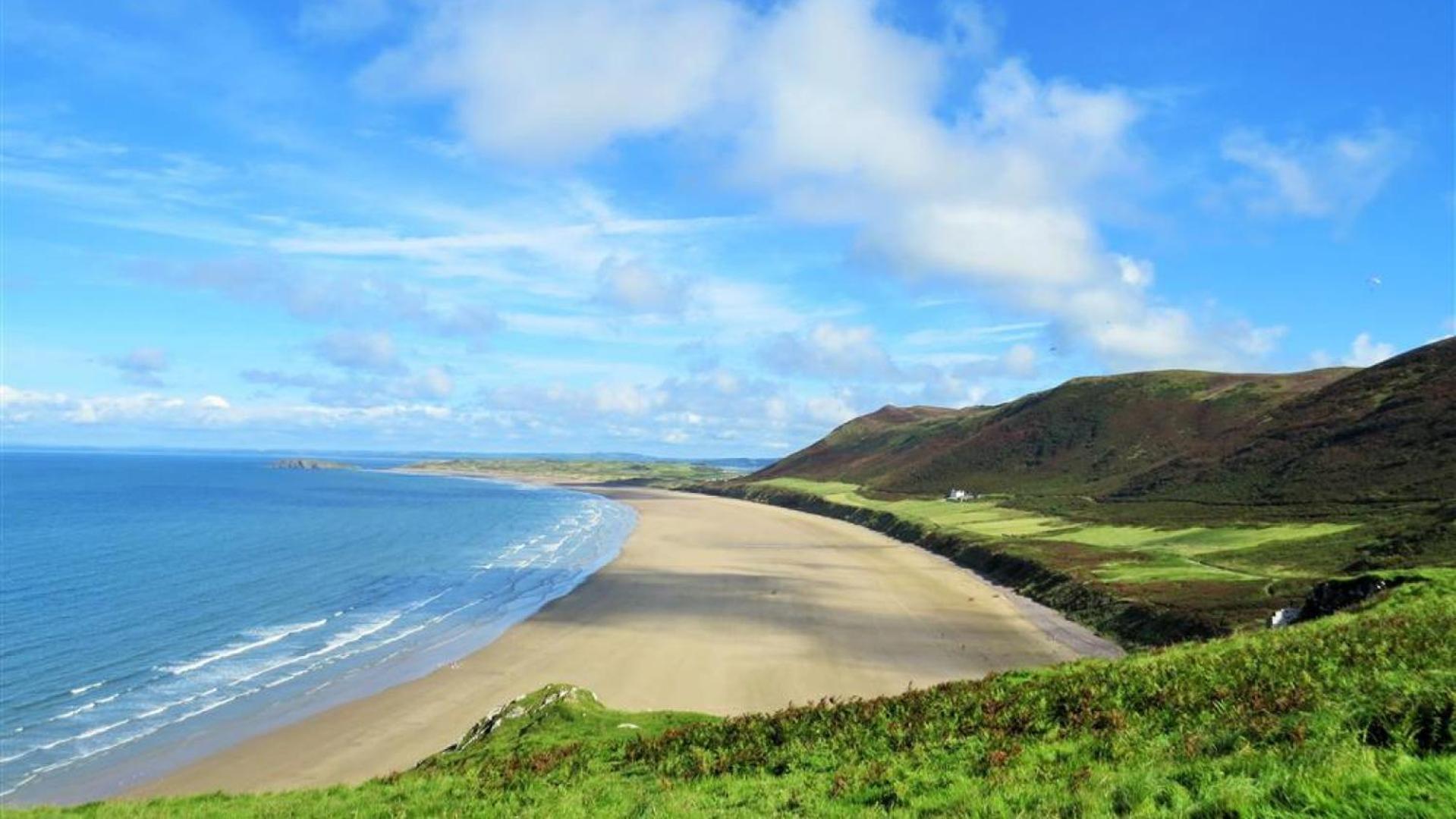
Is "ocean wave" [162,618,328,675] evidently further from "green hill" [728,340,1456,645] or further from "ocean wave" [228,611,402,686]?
"green hill" [728,340,1456,645]

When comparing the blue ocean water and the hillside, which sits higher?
the hillside

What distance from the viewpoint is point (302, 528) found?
113m

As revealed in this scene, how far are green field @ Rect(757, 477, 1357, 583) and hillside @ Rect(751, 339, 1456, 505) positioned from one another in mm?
17089

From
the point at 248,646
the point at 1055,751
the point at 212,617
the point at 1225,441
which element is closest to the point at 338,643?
the point at 248,646

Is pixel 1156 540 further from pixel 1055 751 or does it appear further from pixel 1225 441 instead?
pixel 1055 751

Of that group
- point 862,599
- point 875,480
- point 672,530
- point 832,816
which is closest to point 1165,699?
point 832,816

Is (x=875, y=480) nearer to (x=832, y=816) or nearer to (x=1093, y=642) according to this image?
(x=1093, y=642)

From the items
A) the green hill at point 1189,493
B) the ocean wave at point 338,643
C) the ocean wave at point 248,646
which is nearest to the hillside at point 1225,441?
the green hill at point 1189,493

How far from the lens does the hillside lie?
9144 centimetres

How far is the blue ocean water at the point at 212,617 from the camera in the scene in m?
33.7

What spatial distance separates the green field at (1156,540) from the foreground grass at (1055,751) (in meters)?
34.8

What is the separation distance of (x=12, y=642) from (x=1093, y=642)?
60328 millimetres

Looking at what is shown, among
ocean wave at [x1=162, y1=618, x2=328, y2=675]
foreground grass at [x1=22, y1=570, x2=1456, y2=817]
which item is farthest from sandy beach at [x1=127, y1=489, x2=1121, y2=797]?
ocean wave at [x1=162, y1=618, x2=328, y2=675]

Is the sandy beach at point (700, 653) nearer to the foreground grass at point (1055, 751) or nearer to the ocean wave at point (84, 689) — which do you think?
the foreground grass at point (1055, 751)
